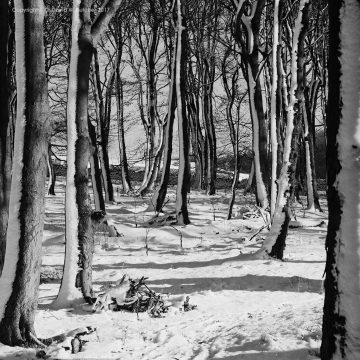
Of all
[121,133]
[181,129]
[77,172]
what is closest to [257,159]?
[181,129]

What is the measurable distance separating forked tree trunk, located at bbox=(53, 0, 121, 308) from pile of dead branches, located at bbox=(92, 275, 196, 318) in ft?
0.85

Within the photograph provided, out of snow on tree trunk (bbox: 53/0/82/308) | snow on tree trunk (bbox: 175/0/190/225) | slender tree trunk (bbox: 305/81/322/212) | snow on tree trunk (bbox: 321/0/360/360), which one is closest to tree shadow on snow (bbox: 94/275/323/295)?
snow on tree trunk (bbox: 53/0/82/308)

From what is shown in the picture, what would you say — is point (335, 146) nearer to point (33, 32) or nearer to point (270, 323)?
point (270, 323)

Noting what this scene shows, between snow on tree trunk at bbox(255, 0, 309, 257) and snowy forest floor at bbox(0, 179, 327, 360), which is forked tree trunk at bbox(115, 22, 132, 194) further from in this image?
snow on tree trunk at bbox(255, 0, 309, 257)

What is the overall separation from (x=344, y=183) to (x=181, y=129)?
9217 mm

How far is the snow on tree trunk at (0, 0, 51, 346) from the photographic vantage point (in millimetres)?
3998

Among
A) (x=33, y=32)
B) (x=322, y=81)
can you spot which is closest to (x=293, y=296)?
(x=33, y=32)

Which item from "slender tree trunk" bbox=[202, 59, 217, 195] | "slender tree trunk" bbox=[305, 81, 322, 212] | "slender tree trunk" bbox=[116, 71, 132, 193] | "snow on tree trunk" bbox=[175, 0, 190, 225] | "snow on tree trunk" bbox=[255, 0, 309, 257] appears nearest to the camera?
"snow on tree trunk" bbox=[255, 0, 309, 257]

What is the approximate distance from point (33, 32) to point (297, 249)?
6.30 meters

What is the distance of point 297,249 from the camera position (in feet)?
28.2

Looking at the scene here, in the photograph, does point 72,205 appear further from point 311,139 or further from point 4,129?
point 311,139

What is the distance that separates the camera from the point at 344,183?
2.44 metres

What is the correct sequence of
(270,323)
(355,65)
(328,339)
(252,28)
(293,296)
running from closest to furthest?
1. (355,65)
2. (328,339)
3. (270,323)
4. (293,296)
5. (252,28)

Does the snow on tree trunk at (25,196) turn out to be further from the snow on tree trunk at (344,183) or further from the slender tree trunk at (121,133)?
the slender tree trunk at (121,133)
